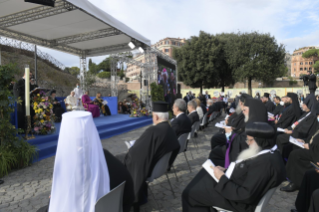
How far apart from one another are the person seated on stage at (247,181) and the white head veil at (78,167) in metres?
1.05

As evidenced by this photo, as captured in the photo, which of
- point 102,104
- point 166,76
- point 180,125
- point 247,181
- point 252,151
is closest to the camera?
point 247,181

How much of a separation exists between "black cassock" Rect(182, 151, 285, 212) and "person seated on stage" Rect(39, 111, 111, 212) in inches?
41.2

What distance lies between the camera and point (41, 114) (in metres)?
6.21

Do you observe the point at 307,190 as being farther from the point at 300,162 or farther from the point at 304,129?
the point at 304,129

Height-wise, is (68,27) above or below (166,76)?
above

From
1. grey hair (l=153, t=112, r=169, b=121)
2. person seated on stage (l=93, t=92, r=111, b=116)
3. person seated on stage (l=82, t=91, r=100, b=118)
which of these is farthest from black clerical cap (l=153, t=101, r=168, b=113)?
person seated on stage (l=93, t=92, r=111, b=116)

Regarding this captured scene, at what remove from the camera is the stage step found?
5.47 meters

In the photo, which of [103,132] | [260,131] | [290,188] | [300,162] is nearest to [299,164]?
[300,162]

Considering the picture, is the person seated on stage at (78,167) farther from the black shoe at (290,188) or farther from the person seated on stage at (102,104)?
the person seated on stage at (102,104)

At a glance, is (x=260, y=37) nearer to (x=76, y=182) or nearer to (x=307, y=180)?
(x=307, y=180)

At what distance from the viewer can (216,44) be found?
2717 cm

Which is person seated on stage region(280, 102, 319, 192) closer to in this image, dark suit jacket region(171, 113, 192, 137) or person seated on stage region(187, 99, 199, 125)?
dark suit jacket region(171, 113, 192, 137)

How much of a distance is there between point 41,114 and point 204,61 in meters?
22.9

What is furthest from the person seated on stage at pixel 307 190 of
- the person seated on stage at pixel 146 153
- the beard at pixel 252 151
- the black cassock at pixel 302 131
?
the black cassock at pixel 302 131
